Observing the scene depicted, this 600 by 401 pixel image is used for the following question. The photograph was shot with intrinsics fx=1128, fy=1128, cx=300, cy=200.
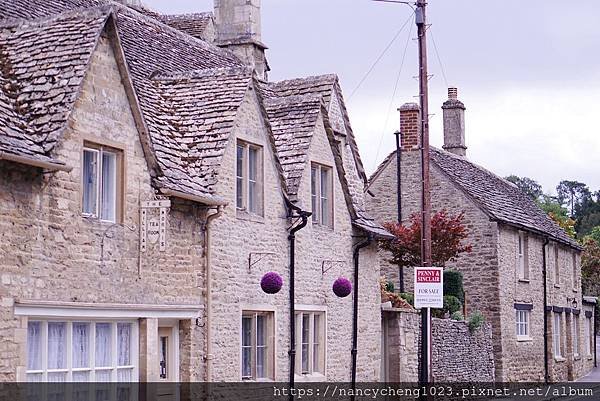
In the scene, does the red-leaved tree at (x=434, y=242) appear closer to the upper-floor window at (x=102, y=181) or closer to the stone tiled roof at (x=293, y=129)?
the stone tiled roof at (x=293, y=129)

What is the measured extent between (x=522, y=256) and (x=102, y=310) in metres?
25.9

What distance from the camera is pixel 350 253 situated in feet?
84.5

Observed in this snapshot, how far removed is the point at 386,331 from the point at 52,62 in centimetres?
1405

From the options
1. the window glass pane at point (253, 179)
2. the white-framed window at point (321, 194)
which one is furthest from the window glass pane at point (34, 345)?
the white-framed window at point (321, 194)

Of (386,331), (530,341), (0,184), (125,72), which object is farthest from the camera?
(530,341)

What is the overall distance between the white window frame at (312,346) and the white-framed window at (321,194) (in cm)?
206

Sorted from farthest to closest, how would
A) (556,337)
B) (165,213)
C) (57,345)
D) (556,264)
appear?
(556,264)
(556,337)
(165,213)
(57,345)

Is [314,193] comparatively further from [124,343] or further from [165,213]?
[124,343]

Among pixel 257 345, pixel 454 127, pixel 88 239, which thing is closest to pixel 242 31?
pixel 257 345

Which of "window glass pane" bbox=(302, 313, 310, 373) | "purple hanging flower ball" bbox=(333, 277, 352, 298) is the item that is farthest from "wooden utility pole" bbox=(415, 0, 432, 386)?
"window glass pane" bbox=(302, 313, 310, 373)

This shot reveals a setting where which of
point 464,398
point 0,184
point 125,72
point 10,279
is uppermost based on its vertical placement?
A: point 125,72

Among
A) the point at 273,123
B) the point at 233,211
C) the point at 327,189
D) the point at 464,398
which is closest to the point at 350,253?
the point at 327,189

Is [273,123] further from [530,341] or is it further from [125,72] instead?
[530,341]

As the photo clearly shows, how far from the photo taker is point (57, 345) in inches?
631
